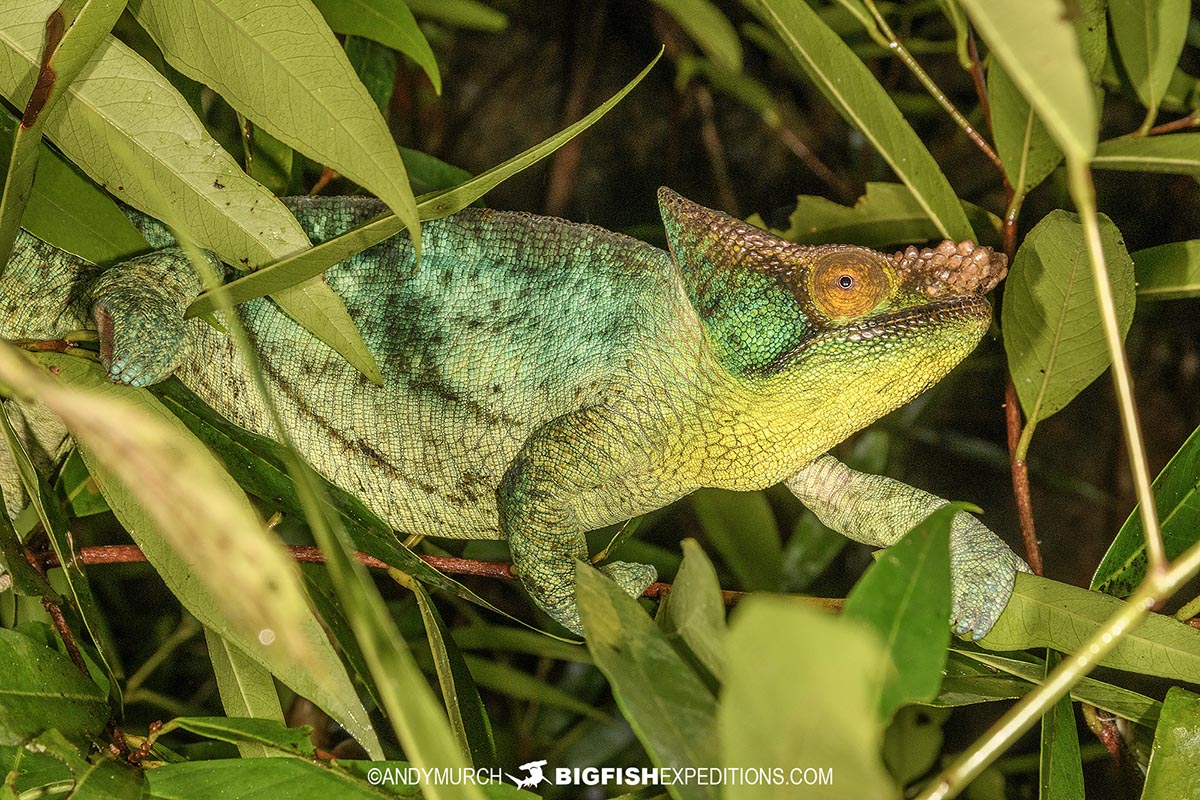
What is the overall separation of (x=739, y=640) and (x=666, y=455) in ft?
2.98

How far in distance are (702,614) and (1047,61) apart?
20.1 inches

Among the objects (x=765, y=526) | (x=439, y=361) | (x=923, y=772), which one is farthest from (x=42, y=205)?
(x=923, y=772)

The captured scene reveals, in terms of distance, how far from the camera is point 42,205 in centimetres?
126

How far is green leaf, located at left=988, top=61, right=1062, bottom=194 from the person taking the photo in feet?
4.77

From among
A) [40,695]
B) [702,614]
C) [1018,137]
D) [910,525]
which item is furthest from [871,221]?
[40,695]

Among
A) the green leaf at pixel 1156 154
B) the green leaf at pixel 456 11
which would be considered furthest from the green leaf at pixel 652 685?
the green leaf at pixel 456 11

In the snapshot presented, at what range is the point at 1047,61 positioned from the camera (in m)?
0.51

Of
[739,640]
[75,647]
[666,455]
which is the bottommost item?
[75,647]

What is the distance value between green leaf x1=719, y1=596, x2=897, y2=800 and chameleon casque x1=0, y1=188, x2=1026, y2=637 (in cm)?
83

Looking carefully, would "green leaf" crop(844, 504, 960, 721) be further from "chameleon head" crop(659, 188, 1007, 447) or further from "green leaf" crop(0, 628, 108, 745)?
"green leaf" crop(0, 628, 108, 745)

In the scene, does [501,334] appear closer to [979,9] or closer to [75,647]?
[75,647]

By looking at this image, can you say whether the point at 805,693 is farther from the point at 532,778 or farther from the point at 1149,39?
the point at 1149,39

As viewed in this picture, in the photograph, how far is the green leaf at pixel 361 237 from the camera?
105 cm

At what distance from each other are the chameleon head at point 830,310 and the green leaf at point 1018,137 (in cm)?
26
